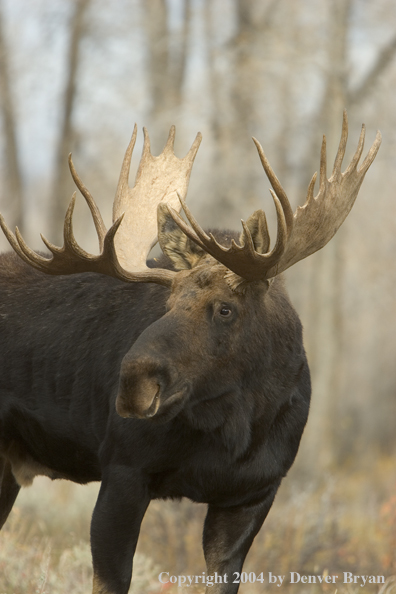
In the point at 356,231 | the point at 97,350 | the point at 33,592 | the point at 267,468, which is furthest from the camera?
the point at 356,231

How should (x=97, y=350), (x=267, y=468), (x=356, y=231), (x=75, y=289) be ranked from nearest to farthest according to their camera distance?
1. (x=267, y=468)
2. (x=97, y=350)
3. (x=75, y=289)
4. (x=356, y=231)

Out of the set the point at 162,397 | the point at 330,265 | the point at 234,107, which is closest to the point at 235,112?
the point at 234,107

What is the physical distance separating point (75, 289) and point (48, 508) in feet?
15.9

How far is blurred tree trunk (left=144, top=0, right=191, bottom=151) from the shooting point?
1327 cm

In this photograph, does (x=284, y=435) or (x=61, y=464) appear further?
(x=61, y=464)

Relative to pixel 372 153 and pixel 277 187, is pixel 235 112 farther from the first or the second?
pixel 277 187

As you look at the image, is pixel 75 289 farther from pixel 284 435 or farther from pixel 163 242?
pixel 284 435

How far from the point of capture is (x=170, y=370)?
3.53 meters

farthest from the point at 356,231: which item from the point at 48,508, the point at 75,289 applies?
the point at 75,289

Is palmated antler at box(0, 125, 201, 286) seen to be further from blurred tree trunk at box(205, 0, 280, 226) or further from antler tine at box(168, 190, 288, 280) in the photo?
blurred tree trunk at box(205, 0, 280, 226)

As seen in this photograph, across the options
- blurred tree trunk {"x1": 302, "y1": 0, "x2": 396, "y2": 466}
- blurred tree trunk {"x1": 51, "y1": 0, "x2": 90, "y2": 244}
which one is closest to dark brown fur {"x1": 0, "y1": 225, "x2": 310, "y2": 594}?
blurred tree trunk {"x1": 51, "y1": 0, "x2": 90, "y2": 244}

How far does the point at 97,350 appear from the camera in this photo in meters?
4.38

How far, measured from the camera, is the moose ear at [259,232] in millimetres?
3715

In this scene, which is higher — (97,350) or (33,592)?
(97,350)
